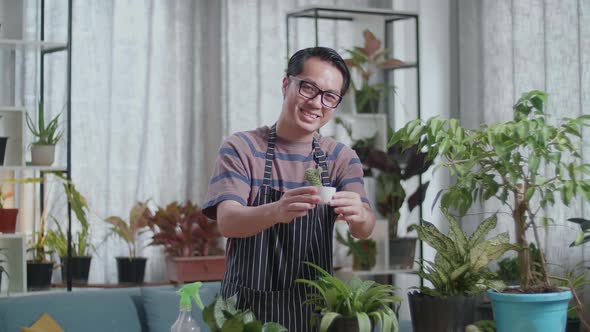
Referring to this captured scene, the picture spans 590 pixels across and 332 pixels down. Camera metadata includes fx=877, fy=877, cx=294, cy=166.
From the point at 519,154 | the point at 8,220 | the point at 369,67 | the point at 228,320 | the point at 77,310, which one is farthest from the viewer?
the point at 369,67

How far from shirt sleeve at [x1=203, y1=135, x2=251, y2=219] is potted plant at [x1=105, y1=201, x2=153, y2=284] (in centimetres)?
300

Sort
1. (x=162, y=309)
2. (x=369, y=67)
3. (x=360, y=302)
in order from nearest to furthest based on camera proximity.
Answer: (x=360, y=302) < (x=162, y=309) < (x=369, y=67)

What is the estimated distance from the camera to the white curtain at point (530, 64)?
4645 mm

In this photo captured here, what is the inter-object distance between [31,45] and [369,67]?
1.98 metres

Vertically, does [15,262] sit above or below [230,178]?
below

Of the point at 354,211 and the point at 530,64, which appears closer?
the point at 354,211

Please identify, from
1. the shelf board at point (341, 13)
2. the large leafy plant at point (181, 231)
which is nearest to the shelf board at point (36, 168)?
the large leafy plant at point (181, 231)

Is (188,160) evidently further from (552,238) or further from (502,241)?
(502,241)

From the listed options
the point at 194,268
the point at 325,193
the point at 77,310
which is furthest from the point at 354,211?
the point at 194,268

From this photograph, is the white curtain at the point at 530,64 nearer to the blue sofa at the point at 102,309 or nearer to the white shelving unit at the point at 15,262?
the blue sofa at the point at 102,309

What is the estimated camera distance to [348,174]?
224 cm

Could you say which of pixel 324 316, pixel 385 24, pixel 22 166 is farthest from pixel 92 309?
pixel 385 24

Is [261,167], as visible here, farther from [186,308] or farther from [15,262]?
[15,262]

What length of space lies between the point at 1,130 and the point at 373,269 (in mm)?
2251
